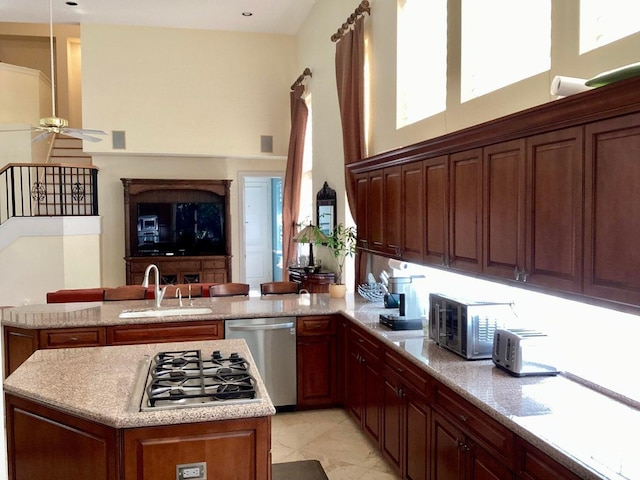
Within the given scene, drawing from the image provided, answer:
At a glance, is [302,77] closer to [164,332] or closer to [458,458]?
[164,332]

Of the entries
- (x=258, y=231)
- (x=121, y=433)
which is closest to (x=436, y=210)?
(x=121, y=433)

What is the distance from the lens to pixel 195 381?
2602 mm

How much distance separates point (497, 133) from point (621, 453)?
57.0 inches

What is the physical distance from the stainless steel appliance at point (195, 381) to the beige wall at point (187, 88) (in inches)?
242

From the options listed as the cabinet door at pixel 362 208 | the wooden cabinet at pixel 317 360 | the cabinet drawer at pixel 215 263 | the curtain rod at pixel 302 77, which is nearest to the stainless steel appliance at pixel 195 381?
the wooden cabinet at pixel 317 360

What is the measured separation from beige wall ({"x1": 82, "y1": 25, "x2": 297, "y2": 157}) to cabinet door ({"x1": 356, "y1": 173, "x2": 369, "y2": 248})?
4599 mm

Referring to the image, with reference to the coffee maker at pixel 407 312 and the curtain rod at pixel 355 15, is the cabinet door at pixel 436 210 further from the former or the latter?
the curtain rod at pixel 355 15

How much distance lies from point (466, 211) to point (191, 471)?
189cm

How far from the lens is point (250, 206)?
36.2ft

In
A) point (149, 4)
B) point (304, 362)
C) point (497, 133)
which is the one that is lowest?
point (304, 362)

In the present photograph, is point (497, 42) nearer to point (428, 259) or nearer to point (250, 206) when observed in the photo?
point (428, 259)

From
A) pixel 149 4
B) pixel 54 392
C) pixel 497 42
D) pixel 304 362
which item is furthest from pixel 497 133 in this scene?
pixel 149 4

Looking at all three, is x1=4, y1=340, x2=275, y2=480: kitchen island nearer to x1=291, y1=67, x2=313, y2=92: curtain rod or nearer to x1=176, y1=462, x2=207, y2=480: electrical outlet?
x1=176, y1=462, x2=207, y2=480: electrical outlet

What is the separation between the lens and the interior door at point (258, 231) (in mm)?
10953
